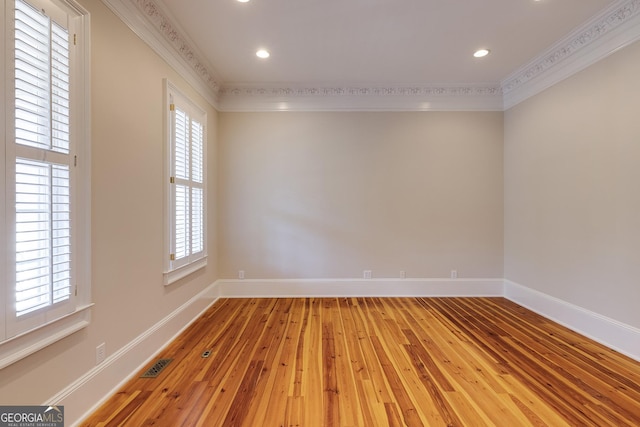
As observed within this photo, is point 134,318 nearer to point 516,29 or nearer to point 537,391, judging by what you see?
point 537,391

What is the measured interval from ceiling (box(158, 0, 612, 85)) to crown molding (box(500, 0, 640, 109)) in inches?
4.2

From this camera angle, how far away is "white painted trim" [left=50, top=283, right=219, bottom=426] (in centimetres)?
150

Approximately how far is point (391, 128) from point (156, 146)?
3.00 m

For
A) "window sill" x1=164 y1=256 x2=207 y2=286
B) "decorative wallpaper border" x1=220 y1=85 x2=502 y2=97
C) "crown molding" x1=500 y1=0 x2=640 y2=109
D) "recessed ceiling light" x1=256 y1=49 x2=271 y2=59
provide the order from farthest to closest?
1. "decorative wallpaper border" x1=220 y1=85 x2=502 y2=97
2. "recessed ceiling light" x1=256 y1=49 x2=271 y2=59
3. "window sill" x1=164 y1=256 x2=207 y2=286
4. "crown molding" x1=500 y1=0 x2=640 y2=109

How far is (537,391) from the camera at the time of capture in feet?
5.93

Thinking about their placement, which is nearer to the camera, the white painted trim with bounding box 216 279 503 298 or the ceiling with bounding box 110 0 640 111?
the ceiling with bounding box 110 0 640 111

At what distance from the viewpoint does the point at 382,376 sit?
1968 mm

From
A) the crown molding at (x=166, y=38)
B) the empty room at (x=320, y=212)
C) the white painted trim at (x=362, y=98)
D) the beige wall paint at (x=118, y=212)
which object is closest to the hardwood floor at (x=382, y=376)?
the empty room at (x=320, y=212)

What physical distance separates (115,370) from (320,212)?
8.80 ft

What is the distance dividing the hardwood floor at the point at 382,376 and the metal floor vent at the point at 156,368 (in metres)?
0.05

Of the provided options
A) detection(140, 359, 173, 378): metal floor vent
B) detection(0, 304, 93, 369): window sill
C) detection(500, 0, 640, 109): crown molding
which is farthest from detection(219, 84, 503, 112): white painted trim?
detection(140, 359, 173, 378): metal floor vent

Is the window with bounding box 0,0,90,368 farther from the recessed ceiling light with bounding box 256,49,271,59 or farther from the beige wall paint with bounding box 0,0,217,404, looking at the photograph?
the recessed ceiling light with bounding box 256,49,271,59

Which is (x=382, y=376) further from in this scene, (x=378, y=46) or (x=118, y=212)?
(x=378, y=46)

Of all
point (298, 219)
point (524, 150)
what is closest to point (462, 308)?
point (524, 150)
